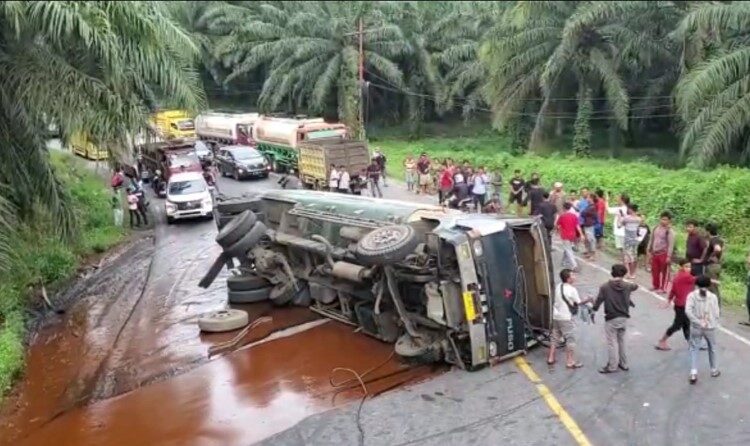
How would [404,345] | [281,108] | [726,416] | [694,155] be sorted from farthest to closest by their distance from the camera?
[281,108]
[694,155]
[404,345]
[726,416]

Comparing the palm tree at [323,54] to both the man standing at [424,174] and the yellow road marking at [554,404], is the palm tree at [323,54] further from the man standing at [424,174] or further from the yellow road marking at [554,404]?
the yellow road marking at [554,404]

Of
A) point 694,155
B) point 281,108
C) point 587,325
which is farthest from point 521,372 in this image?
point 281,108

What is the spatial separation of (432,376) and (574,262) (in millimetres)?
5695

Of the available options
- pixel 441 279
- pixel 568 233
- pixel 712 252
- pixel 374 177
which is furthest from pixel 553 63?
pixel 441 279

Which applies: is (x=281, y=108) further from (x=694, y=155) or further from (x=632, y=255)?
(x=632, y=255)

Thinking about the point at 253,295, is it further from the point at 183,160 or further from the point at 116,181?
the point at 183,160

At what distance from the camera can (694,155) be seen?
2220 cm

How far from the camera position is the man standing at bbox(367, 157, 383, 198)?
2680 centimetres

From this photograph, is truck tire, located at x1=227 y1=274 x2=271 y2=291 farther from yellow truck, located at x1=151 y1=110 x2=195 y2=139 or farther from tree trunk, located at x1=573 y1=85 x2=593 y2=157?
yellow truck, located at x1=151 y1=110 x2=195 y2=139

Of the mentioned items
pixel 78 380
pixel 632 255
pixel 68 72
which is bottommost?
pixel 78 380

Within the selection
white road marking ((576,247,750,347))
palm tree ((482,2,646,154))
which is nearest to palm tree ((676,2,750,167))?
palm tree ((482,2,646,154))

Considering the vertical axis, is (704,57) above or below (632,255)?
above

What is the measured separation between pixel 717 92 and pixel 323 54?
2530 centimetres

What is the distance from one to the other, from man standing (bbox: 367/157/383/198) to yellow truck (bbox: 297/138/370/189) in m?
1.13
